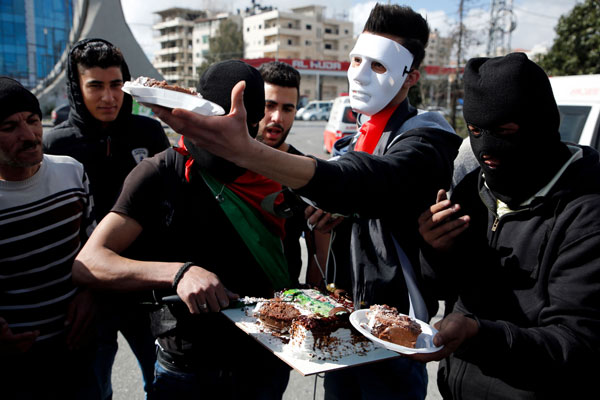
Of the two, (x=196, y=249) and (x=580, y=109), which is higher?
(x=580, y=109)

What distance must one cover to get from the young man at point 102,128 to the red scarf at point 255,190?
122cm

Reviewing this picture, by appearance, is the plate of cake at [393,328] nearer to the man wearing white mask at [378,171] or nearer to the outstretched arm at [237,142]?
the man wearing white mask at [378,171]

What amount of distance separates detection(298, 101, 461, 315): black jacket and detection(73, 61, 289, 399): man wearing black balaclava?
40cm

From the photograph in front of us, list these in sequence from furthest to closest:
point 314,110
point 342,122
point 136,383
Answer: point 314,110, point 342,122, point 136,383

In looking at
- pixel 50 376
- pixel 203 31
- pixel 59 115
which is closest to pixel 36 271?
pixel 50 376

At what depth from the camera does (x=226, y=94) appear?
191 centimetres

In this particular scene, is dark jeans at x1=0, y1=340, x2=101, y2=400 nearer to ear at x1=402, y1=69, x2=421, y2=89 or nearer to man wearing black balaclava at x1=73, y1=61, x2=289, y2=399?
man wearing black balaclava at x1=73, y1=61, x2=289, y2=399

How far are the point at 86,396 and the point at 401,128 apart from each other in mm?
2078

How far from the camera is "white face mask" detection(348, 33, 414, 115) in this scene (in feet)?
7.26

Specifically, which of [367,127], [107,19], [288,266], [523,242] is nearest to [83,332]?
[288,266]

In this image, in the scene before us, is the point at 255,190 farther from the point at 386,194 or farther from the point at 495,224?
the point at 495,224

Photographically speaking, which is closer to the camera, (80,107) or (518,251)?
(518,251)

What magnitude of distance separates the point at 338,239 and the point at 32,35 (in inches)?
2075

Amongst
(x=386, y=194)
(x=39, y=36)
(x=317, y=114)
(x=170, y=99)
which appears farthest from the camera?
(x=39, y=36)
